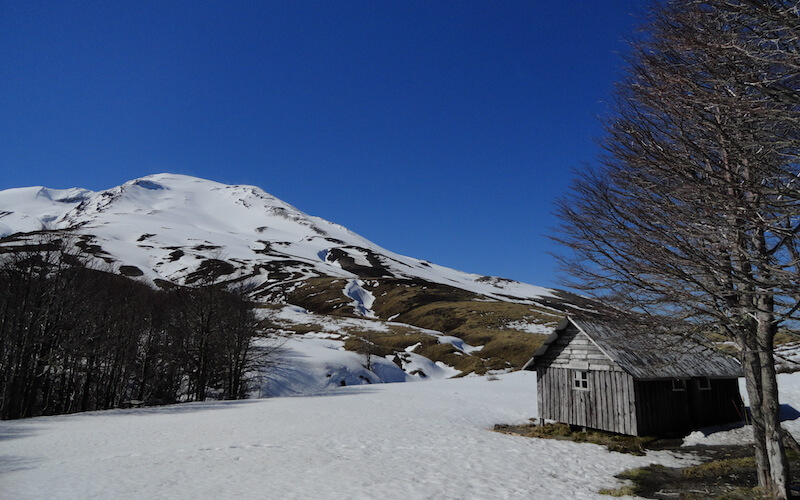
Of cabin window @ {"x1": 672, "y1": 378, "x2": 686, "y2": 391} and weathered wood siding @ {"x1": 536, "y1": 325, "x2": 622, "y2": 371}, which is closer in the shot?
weathered wood siding @ {"x1": 536, "y1": 325, "x2": 622, "y2": 371}

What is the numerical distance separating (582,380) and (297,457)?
45.7ft

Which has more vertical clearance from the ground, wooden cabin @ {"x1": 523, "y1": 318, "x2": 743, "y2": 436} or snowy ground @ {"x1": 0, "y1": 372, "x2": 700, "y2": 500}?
wooden cabin @ {"x1": 523, "y1": 318, "x2": 743, "y2": 436}

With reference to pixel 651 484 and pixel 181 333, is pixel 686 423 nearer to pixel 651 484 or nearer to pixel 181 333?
pixel 651 484

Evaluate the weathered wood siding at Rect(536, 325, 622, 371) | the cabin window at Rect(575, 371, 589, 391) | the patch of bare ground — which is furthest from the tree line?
the patch of bare ground

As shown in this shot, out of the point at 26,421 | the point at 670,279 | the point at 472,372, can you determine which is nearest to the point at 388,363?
the point at 472,372

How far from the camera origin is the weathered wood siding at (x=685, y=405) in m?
19.3

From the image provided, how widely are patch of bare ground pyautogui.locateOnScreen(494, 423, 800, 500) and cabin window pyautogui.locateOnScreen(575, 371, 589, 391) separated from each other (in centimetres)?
204

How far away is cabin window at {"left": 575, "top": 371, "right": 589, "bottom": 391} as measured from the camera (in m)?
20.7

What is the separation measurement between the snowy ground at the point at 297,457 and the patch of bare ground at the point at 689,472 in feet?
2.79

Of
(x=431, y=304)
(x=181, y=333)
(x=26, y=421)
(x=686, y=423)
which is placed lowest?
(x=26, y=421)

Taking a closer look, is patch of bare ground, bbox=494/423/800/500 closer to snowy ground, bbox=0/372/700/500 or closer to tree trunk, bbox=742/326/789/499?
tree trunk, bbox=742/326/789/499

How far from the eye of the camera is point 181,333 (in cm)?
3909

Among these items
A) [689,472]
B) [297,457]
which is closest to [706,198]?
[689,472]

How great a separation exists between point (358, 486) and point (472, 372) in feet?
152
